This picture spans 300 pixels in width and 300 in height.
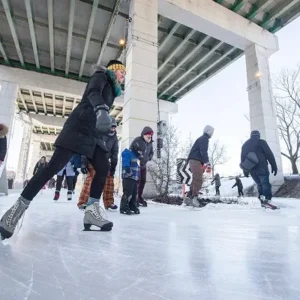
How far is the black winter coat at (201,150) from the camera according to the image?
4082 millimetres

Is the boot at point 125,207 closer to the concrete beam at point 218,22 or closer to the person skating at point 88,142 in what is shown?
the person skating at point 88,142

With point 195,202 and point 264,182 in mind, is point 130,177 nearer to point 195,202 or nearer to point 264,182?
point 195,202

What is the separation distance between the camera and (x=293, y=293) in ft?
2.31

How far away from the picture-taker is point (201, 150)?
409cm

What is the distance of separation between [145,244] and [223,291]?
69 cm

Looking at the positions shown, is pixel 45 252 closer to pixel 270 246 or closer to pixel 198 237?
pixel 198 237

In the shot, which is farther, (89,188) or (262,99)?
(262,99)

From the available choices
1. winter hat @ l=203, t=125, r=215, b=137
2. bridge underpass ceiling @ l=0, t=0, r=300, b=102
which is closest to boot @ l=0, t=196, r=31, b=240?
winter hat @ l=203, t=125, r=215, b=137

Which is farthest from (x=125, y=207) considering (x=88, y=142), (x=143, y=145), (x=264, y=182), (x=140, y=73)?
(x=140, y=73)

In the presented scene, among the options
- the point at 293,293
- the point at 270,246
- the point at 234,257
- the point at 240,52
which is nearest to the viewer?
the point at 293,293

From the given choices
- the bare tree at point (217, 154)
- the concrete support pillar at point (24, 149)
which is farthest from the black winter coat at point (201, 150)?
the bare tree at point (217, 154)

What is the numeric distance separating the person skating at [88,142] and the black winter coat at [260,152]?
3118 millimetres

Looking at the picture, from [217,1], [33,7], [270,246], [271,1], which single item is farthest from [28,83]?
[270,246]

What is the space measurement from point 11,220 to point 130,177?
1.83m
